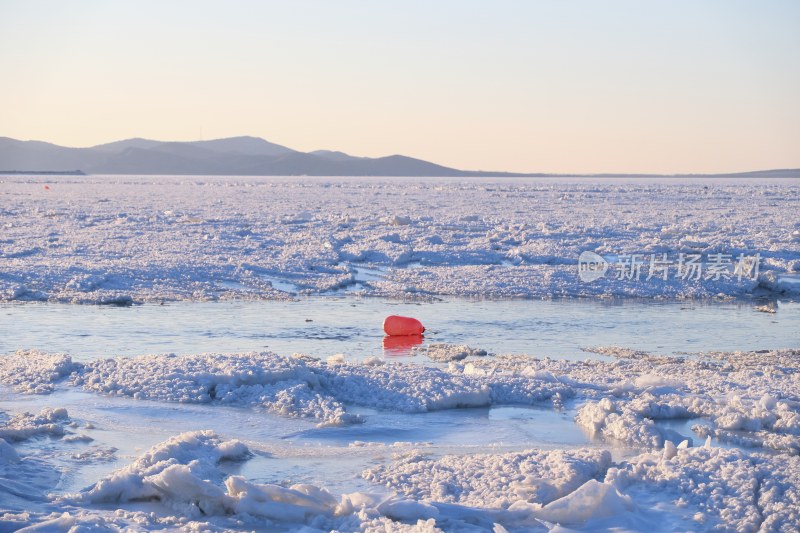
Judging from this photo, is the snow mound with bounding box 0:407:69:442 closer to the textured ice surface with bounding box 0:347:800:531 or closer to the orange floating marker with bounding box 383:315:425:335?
the textured ice surface with bounding box 0:347:800:531

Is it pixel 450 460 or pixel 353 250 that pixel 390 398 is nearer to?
pixel 450 460

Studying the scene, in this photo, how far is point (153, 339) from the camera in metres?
10.2

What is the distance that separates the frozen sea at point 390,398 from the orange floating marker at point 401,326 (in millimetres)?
219

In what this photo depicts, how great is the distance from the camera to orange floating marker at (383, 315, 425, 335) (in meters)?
10.7

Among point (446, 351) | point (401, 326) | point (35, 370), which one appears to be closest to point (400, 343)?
point (401, 326)

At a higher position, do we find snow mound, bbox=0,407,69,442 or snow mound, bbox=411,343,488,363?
snow mound, bbox=411,343,488,363

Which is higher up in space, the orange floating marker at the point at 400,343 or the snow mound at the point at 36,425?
the orange floating marker at the point at 400,343

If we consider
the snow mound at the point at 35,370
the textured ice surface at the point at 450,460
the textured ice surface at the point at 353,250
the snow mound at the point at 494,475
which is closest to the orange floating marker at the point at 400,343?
the textured ice surface at the point at 450,460

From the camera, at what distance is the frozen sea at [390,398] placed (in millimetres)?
5070

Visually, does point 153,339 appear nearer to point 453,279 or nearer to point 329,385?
point 329,385

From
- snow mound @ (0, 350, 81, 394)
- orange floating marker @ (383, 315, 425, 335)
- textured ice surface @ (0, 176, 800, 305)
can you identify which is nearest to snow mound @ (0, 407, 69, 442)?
snow mound @ (0, 350, 81, 394)

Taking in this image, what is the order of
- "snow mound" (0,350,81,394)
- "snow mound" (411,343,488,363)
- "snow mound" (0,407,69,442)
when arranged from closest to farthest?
"snow mound" (0,407,69,442) < "snow mound" (0,350,81,394) < "snow mound" (411,343,488,363)

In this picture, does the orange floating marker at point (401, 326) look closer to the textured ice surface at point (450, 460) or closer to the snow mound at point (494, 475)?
the textured ice surface at point (450, 460)

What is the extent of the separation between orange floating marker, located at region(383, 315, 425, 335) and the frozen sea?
0.22m
